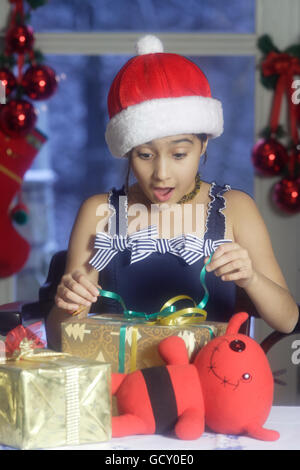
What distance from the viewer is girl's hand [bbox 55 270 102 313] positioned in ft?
3.21

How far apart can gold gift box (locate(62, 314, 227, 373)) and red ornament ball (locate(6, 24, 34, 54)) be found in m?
1.69

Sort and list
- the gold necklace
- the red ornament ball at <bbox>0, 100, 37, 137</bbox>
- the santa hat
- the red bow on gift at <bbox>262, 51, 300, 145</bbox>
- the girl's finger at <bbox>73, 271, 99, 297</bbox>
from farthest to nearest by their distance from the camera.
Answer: the red bow on gift at <bbox>262, 51, 300, 145</bbox>
the red ornament ball at <bbox>0, 100, 37, 137</bbox>
the gold necklace
the santa hat
the girl's finger at <bbox>73, 271, 99, 297</bbox>

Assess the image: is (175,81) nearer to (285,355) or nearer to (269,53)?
(269,53)

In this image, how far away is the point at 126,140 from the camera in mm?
1208

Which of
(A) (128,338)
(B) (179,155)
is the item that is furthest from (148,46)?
(A) (128,338)

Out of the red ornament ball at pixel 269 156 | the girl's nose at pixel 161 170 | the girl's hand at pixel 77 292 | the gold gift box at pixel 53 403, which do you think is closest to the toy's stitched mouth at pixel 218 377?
the gold gift box at pixel 53 403

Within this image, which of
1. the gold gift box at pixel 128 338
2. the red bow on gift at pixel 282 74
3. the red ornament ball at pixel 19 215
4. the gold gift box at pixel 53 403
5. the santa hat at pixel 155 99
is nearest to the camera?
the gold gift box at pixel 53 403

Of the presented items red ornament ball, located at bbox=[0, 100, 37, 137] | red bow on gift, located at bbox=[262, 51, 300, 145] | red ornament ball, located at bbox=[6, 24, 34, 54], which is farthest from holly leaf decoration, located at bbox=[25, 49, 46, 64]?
red bow on gift, located at bbox=[262, 51, 300, 145]

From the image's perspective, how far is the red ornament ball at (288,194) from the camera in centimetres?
245

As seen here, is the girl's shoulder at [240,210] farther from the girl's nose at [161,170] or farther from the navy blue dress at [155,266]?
the girl's nose at [161,170]

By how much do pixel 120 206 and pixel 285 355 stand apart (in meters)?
1.51

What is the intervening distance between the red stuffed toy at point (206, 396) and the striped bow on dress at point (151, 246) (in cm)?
30

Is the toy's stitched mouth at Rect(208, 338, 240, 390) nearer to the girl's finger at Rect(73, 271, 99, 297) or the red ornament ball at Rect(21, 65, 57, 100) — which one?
the girl's finger at Rect(73, 271, 99, 297)
